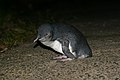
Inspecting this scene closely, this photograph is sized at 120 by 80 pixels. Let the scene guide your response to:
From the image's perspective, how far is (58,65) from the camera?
123 inches

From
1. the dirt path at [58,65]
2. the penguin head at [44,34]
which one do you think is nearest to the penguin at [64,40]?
the penguin head at [44,34]

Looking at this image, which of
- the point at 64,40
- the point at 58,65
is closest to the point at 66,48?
the point at 64,40

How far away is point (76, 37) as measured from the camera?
A: 10.3 ft

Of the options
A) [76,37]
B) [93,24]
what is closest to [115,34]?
[93,24]

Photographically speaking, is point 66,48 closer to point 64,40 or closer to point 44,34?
point 64,40

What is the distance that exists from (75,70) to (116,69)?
39cm

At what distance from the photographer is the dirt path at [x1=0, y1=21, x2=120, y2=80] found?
9.31 ft

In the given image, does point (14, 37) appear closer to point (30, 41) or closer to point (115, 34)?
point (30, 41)

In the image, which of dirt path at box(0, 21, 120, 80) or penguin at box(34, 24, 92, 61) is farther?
penguin at box(34, 24, 92, 61)

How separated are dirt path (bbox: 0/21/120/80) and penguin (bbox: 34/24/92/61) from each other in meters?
Result: 0.11

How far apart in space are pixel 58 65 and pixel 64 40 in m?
0.26

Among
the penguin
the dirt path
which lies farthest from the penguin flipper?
the dirt path

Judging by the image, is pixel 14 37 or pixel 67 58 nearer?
pixel 67 58

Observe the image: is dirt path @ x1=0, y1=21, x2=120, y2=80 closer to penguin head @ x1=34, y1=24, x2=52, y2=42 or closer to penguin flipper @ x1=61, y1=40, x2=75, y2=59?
penguin flipper @ x1=61, y1=40, x2=75, y2=59
